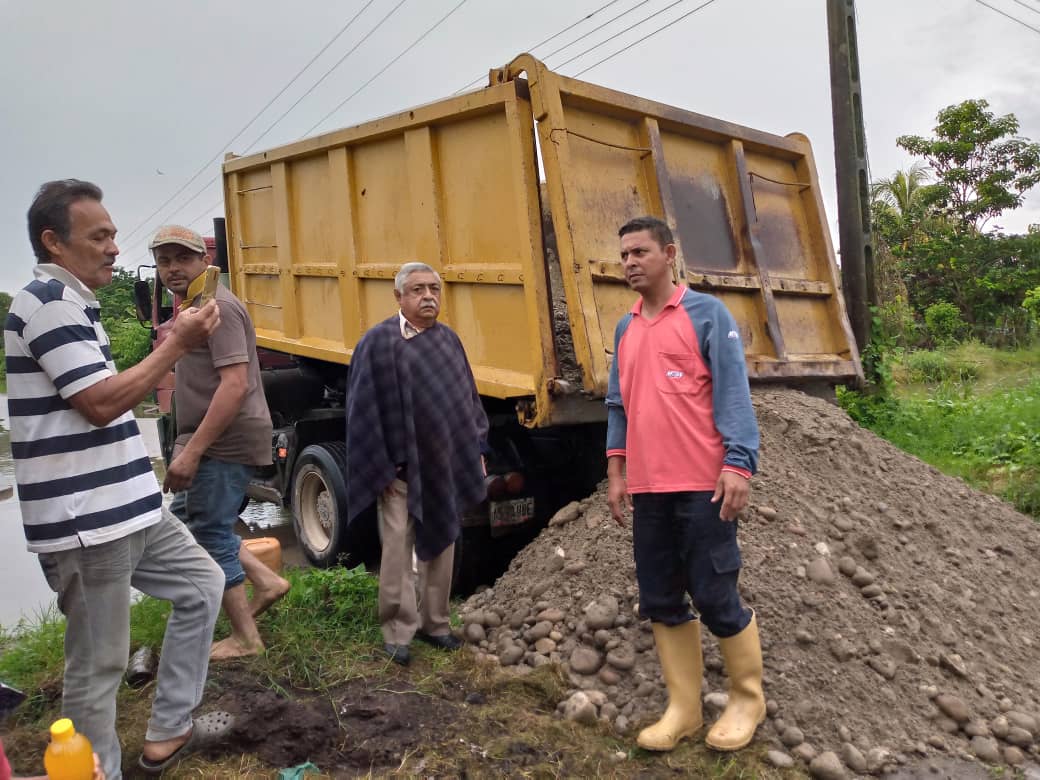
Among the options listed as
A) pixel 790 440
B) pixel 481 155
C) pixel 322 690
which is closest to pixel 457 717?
pixel 322 690

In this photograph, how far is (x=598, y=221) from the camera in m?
Result: 4.18

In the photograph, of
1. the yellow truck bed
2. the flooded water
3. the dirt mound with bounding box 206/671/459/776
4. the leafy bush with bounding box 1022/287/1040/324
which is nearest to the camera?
the dirt mound with bounding box 206/671/459/776

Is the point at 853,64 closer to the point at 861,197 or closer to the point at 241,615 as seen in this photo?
the point at 861,197

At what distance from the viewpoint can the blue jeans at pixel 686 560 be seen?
276 centimetres

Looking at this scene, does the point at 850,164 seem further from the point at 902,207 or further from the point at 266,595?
the point at 902,207

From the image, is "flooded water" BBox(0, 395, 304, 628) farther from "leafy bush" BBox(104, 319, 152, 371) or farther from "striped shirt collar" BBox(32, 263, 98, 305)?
"leafy bush" BBox(104, 319, 152, 371)

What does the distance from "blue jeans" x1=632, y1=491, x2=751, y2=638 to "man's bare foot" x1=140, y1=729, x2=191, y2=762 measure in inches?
63.2

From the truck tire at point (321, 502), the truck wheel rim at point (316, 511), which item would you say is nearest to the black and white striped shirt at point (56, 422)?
the truck tire at point (321, 502)

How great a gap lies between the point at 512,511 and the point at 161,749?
2198mm

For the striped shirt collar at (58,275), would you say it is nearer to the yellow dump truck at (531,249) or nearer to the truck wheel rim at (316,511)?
the yellow dump truck at (531,249)

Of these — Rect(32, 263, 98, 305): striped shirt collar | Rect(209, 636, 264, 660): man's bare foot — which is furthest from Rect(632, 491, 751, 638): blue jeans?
Rect(32, 263, 98, 305): striped shirt collar

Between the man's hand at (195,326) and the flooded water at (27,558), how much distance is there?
280 cm

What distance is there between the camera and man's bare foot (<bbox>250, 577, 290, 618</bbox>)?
387 centimetres

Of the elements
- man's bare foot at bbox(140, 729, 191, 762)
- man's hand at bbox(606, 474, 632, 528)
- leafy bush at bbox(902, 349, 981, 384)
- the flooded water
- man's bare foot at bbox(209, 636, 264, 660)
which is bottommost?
man's bare foot at bbox(140, 729, 191, 762)
